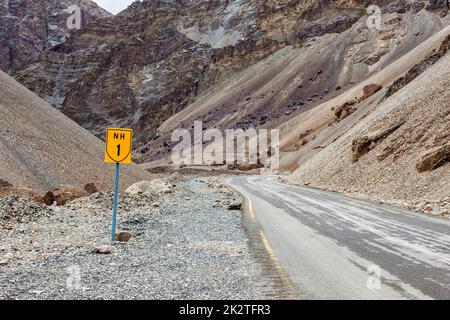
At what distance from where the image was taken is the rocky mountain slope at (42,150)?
20.1 m

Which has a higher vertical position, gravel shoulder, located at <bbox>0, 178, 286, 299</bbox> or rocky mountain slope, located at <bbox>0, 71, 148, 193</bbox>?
rocky mountain slope, located at <bbox>0, 71, 148, 193</bbox>

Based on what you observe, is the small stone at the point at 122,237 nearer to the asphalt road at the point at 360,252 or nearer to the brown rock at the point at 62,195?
the asphalt road at the point at 360,252

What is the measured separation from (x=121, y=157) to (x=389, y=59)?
9006 centimetres

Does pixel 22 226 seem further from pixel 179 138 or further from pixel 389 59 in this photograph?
pixel 179 138

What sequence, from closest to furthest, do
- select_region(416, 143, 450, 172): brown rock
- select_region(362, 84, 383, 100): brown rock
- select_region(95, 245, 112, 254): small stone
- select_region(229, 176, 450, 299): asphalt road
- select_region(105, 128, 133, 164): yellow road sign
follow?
select_region(229, 176, 450, 299): asphalt road, select_region(95, 245, 112, 254): small stone, select_region(105, 128, 133, 164): yellow road sign, select_region(416, 143, 450, 172): brown rock, select_region(362, 84, 383, 100): brown rock

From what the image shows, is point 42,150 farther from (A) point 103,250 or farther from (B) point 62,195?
(A) point 103,250

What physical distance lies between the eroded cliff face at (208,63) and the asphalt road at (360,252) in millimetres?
77958

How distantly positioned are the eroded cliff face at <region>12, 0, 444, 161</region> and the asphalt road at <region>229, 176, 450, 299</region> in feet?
256

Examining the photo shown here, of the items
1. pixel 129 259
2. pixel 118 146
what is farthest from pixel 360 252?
pixel 118 146

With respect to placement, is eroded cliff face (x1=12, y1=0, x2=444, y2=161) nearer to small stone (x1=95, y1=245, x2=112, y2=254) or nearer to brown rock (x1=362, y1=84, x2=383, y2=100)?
brown rock (x1=362, y1=84, x2=383, y2=100)

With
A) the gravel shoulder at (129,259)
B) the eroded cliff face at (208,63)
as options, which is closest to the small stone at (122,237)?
the gravel shoulder at (129,259)

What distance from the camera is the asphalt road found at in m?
6.44

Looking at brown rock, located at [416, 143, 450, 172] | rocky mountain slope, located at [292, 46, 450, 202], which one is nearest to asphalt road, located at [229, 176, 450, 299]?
rocky mountain slope, located at [292, 46, 450, 202]

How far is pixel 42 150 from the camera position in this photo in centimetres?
2262
